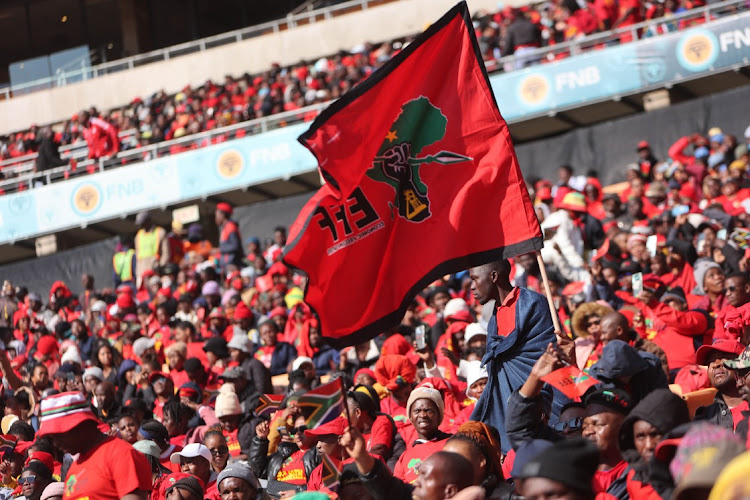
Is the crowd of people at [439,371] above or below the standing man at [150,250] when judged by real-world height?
below

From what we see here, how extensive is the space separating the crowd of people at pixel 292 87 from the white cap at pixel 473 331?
9972 mm

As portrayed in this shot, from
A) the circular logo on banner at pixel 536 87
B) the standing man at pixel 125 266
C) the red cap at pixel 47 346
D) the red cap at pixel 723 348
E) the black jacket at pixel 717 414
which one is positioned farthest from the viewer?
the standing man at pixel 125 266

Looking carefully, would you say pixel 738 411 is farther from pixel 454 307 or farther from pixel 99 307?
pixel 99 307

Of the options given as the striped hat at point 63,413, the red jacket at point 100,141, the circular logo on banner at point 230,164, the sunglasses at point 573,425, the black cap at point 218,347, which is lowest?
the black cap at point 218,347

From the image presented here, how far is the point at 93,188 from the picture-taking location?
71.9 feet

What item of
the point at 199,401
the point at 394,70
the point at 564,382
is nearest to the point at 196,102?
the point at 199,401

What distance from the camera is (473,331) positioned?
950cm

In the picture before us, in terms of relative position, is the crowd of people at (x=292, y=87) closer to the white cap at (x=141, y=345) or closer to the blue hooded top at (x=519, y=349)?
the white cap at (x=141, y=345)

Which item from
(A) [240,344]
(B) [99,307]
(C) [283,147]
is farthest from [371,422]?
(C) [283,147]

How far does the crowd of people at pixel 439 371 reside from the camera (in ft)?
15.6

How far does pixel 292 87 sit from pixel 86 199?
180 inches

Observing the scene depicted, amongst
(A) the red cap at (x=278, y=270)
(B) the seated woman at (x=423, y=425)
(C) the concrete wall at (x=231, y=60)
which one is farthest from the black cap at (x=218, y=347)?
(C) the concrete wall at (x=231, y=60)

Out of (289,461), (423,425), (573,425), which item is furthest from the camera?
(289,461)

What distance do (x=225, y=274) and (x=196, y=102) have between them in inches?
336
